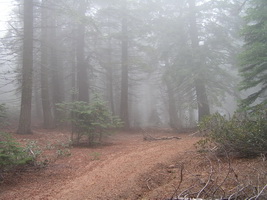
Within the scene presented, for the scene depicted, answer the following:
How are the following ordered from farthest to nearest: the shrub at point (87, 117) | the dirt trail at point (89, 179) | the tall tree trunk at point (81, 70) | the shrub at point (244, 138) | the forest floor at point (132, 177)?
the tall tree trunk at point (81, 70)
the shrub at point (87, 117)
the shrub at point (244, 138)
the dirt trail at point (89, 179)
the forest floor at point (132, 177)

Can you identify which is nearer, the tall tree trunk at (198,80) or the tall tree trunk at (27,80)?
the tall tree trunk at (27,80)

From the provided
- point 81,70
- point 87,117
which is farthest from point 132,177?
point 81,70

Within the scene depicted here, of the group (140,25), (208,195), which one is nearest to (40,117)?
(140,25)

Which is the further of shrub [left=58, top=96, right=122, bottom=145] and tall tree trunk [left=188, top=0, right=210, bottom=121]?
tall tree trunk [left=188, top=0, right=210, bottom=121]

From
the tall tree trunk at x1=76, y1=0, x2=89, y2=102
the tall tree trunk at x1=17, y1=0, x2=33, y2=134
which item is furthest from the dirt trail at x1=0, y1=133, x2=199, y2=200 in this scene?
the tall tree trunk at x1=76, y1=0, x2=89, y2=102

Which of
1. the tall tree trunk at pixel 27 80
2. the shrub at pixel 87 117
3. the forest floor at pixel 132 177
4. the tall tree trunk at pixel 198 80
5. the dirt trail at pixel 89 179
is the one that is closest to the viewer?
the forest floor at pixel 132 177

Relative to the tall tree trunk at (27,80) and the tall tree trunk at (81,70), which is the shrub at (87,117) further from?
the tall tree trunk at (81,70)

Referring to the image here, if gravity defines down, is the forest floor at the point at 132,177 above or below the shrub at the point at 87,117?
below

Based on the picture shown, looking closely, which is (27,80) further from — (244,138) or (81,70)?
(244,138)

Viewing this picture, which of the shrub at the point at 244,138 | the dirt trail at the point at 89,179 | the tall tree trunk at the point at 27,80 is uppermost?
the tall tree trunk at the point at 27,80

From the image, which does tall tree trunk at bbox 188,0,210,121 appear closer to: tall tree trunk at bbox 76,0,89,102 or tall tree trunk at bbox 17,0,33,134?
tall tree trunk at bbox 76,0,89,102

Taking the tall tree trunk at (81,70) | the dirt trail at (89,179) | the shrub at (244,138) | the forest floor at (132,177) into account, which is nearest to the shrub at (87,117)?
the dirt trail at (89,179)

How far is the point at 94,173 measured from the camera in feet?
18.0

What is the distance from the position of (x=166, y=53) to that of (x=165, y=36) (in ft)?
4.14
